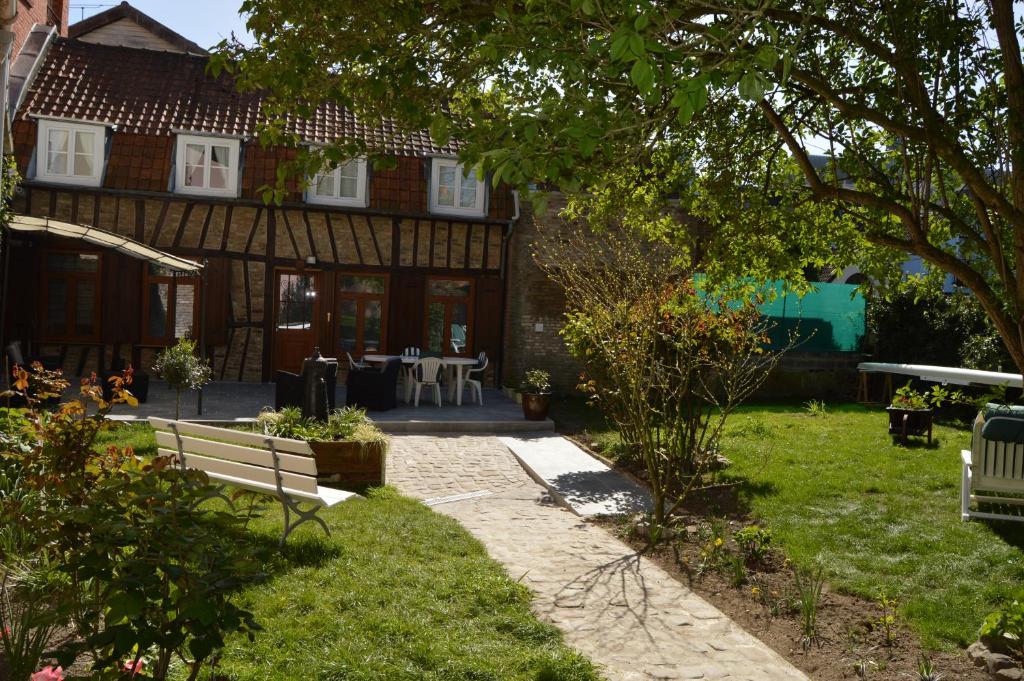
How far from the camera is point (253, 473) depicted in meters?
6.56

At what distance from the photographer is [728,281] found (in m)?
7.93

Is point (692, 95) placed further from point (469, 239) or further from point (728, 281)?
point (469, 239)

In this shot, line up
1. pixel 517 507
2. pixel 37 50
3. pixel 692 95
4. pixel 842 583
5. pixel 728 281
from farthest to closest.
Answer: pixel 37 50 → pixel 517 507 → pixel 728 281 → pixel 842 583 → pixel 692 95

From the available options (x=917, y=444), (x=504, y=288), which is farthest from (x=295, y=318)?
(x=917, y=444)

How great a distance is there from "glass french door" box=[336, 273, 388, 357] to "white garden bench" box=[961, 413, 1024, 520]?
13625 mm

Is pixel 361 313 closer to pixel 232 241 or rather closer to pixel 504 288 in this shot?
pixel 232 241

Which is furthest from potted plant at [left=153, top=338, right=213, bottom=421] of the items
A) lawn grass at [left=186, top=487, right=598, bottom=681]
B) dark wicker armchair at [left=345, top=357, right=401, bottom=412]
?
lawn grass at [left=186, top=487, right=598, bottom=681]

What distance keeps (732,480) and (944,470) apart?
2.38 metres

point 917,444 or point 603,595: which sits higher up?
point 917,444

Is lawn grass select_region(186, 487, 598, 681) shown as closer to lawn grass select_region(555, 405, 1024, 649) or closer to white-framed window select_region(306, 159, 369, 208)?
lawn grass select_region(555, 405, 1024, 649)

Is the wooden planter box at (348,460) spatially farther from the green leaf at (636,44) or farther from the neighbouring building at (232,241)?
the neighbouring building at (232,241)

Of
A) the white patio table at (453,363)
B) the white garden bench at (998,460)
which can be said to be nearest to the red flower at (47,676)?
the white garden bench at (998,460)

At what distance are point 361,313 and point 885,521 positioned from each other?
527 inches

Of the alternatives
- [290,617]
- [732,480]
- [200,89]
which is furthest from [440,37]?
[200,89]
